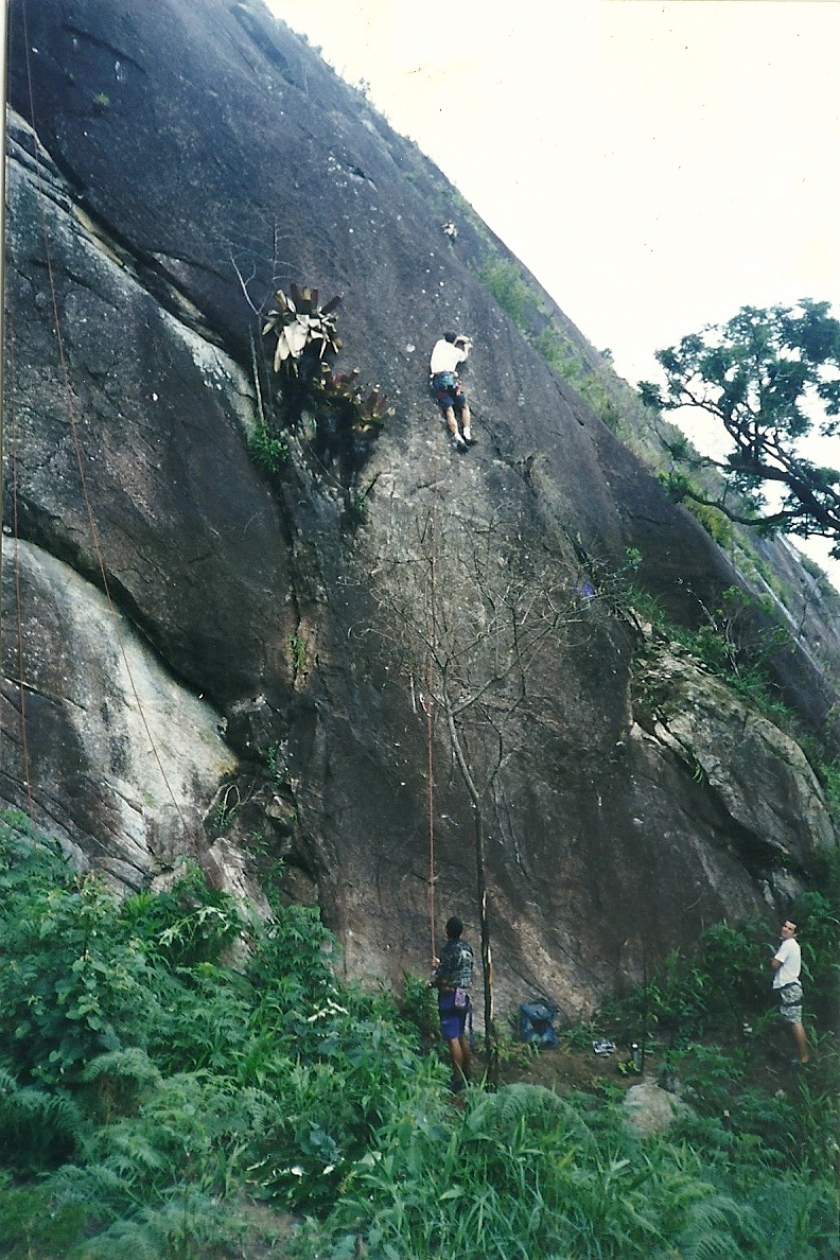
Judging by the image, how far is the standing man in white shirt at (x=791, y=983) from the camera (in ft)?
12.2

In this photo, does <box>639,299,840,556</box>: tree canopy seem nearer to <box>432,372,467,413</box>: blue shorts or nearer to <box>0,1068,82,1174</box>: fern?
<box>432,372,467,413</box>: blue shorts

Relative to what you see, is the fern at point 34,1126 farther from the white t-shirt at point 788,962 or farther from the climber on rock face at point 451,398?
the climber on rock face at point 451,398

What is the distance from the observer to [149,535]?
4715mm

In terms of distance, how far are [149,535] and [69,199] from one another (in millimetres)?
2041

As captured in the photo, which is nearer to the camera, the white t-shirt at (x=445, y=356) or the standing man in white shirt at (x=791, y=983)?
the standing man in white shirt at (x=791, y=983)

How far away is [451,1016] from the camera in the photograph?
396cm

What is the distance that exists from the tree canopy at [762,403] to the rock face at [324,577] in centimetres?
36

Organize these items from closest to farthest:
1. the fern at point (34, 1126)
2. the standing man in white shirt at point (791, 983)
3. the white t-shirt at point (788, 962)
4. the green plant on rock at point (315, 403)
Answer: the fern at point (34, 1126) → the standing man in white shirt at point (791, 983) → the white t-shirt at point (788, 962) → the green plant on rock at point (315, 403)

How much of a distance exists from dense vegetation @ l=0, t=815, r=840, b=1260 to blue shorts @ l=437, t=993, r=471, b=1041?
10cm

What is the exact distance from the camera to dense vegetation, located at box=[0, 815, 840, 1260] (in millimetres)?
3141

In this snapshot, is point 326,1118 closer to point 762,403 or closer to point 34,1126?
point 34,1126

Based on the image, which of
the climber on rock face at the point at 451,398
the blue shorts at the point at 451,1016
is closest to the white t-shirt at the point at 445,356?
the climber on rock face at the point at 451,398

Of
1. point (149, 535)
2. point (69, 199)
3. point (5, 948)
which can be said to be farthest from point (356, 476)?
point (5, 948)

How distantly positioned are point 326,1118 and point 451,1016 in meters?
0.72
